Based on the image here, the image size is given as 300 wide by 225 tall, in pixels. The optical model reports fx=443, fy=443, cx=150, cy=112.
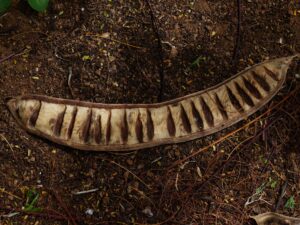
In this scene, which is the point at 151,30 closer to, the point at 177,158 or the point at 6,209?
the point at 177,158

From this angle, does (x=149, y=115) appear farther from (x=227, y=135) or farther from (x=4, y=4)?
(x=4, y=4)

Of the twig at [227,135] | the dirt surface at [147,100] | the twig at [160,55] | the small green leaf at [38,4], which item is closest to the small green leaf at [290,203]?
the dirt surface at [147,100]

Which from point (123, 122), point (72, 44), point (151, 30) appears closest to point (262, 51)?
point (151, 30)

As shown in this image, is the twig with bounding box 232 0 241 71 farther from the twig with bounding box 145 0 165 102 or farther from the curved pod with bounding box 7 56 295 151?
the twig with bounding box 145 0 165 102

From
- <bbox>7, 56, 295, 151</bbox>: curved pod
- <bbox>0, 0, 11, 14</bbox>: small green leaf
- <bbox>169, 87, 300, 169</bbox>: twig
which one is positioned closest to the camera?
<bbox>0, 0, 11, 14</bbox>: small green leaf

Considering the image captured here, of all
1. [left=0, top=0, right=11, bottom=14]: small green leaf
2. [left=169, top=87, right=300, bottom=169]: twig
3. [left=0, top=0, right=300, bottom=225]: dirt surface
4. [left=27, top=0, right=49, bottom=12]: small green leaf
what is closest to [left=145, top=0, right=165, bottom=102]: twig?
[left=0, top=0, right=300, bottom=225]: dirt surface

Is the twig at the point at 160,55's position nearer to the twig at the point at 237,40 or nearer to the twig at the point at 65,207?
the twig at the point at 237,40
